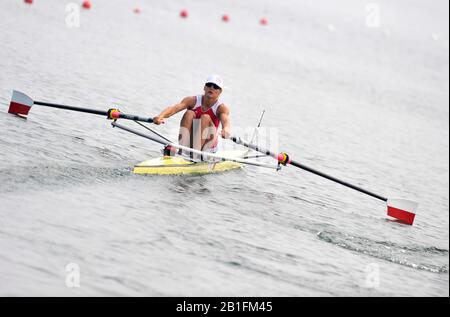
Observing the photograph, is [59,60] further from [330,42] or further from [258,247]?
[330,42]

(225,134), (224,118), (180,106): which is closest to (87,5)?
(180,106)

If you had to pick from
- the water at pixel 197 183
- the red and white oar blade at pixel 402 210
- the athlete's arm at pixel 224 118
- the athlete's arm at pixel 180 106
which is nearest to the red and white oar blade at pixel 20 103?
the water at pixel 197 183

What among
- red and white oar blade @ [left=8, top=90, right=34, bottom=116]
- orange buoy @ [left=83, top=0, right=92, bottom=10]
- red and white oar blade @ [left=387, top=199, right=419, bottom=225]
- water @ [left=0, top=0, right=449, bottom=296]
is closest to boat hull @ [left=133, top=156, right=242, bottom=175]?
water @ [left=0, top=0, right=449, bottom=296]

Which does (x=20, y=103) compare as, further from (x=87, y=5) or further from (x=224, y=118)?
(x=87, y=5)

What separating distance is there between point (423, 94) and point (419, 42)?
42484 mm

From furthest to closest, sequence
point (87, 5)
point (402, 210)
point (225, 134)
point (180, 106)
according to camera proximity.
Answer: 1. point (87, 5)
2. point (402, 210)
3. point (180, 106)
4. point (225, 134)

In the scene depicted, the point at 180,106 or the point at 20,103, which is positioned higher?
the point at 180,106

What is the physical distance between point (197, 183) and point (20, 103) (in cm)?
528

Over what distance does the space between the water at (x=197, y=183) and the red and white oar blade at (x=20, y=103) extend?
0.96ft

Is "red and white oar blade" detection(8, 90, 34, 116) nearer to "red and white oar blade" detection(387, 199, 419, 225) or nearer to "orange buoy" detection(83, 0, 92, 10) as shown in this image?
"red and white oar blade" detection(387, 199, 419, 225)

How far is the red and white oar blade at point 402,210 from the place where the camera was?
16875 mm

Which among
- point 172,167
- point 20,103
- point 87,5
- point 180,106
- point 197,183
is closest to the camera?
point 172,167

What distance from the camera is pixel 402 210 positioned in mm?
16969

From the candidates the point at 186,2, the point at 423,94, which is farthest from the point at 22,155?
the point at 186,2
